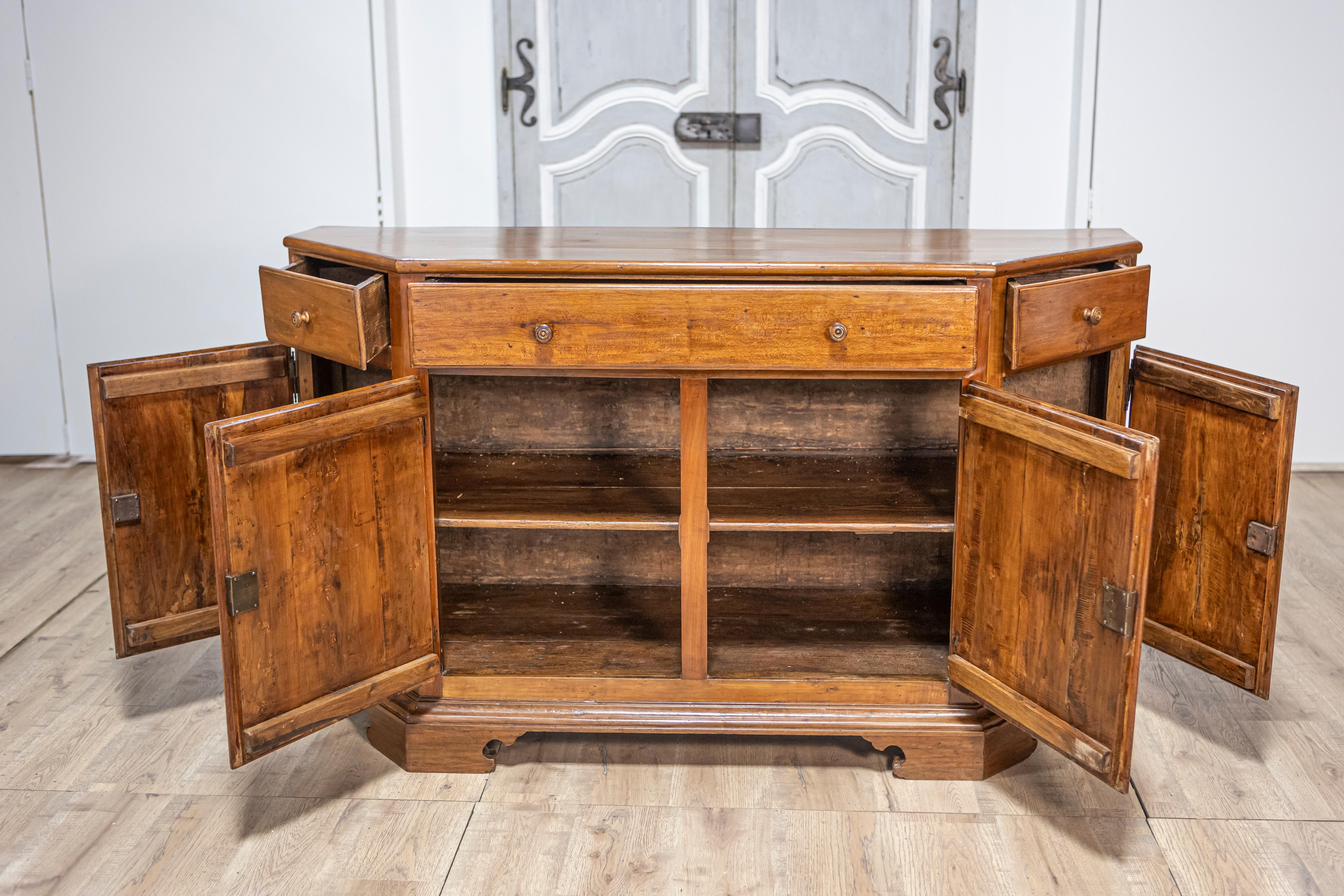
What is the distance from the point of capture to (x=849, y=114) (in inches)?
166

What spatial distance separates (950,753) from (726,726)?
43 centimetres

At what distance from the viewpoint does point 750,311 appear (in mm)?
1993

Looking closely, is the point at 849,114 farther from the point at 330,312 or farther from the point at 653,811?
the point at 653,811

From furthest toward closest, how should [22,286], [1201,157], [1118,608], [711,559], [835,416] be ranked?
[22,286]
[1201,157]
[711,559]
[835,416]
[1118,608]

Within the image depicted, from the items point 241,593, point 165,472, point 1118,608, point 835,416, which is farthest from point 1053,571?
point 165,472

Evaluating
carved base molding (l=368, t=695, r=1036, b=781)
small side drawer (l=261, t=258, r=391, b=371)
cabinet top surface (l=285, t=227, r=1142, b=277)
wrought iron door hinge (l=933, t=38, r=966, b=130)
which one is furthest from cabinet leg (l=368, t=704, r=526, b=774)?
wrought iron door hinge (l=933, t=38, r=966, b=130)

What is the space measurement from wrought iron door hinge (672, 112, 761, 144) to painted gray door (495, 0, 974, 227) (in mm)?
22

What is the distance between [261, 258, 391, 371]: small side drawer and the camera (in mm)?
2016

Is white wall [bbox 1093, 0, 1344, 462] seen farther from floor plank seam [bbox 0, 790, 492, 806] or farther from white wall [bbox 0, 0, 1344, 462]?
floor plank seam [bbox 0, 790, 492, 806]

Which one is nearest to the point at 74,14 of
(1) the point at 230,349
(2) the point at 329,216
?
(2) the point at 329,216

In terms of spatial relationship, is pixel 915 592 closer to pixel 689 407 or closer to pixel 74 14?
pixel 689 407

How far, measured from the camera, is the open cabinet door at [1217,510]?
6.82 feet

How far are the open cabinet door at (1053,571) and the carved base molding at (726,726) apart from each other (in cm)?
13

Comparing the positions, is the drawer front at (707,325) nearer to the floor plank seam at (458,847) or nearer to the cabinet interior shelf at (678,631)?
the cabinet interior shelf at (678,631)
